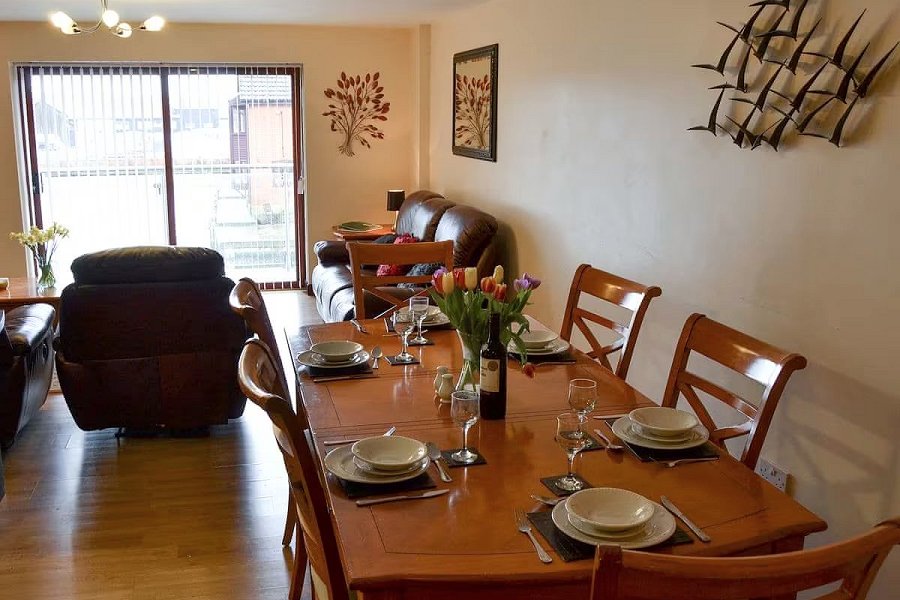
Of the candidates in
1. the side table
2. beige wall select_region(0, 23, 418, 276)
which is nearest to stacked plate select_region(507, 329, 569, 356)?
the side table

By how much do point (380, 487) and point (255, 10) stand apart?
17.2 ft

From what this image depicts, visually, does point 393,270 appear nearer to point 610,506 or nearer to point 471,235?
point 471,235

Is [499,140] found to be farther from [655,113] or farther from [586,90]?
[655,113]

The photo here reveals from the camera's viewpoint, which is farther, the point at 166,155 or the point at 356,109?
the point at 356,109

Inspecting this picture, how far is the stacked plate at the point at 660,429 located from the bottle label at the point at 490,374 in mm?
306

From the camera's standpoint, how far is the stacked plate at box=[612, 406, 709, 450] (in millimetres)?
1933

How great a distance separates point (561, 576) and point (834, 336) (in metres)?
1.45

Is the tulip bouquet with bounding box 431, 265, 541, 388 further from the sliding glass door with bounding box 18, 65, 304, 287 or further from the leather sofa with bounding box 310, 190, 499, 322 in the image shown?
the sliding glass door with bounding box 18, 65, 304, 287

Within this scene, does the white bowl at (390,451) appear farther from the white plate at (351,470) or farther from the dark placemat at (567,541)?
the dark placemat at (567,541)

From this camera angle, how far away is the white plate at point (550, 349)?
264 cm

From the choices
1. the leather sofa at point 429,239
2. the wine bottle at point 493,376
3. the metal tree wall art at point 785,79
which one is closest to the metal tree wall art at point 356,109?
the leather sofa at point 429,239

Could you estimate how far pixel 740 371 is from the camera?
2172mm

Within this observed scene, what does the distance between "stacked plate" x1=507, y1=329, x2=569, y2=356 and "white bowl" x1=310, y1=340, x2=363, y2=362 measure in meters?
0.50

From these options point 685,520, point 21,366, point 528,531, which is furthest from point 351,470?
point 21,366
